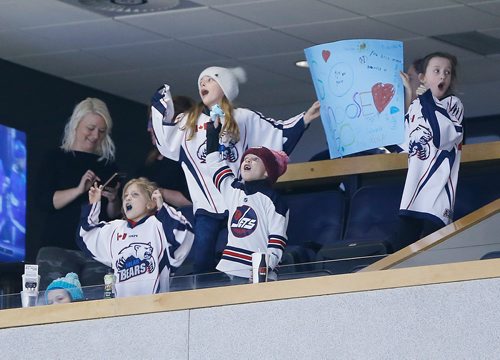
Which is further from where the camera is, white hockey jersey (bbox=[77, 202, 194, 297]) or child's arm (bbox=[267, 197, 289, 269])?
white hockey jersey (bbox=[77, 202, 194, 297])

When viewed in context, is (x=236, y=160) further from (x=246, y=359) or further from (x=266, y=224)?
(x=246, y=359)

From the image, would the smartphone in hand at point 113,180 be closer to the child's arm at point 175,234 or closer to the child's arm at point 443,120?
the child's arm at point 175,234

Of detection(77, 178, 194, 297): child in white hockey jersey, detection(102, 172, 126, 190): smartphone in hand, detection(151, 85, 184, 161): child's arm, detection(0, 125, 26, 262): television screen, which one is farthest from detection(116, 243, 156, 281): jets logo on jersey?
detection(0, 125, 26, 262): television screen

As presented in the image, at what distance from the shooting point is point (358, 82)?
8.80 meters

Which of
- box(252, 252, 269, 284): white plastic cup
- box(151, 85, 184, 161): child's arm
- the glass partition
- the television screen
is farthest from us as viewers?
the television screen

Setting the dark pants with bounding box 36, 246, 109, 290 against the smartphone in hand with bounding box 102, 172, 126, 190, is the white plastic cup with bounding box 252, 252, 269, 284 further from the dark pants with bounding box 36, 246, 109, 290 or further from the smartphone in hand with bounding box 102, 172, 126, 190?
the smartphone in hand with bounding box 102, 172, 126, 190

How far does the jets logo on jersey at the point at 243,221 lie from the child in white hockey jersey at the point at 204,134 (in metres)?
0.31

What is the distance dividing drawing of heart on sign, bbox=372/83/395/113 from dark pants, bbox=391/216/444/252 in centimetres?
65

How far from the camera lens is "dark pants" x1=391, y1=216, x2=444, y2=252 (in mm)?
8258

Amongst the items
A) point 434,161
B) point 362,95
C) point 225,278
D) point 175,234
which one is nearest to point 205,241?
point 175,234

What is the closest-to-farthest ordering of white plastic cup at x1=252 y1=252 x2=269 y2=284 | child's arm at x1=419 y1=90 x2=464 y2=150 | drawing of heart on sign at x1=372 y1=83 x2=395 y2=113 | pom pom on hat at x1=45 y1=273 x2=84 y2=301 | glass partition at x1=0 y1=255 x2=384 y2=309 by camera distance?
glass partition at x1=0 y1=255 x2=384 y2=309 → white plastic cup at x1=252 y1=252 x2=269 y2=284 → pom pom on hat at x1=45 y1=273 x2=84 y2=301 → child's arm at x1=419 y1=90 x2=464 y2=150 → drawing of heart on sign at x1=372 y1=83 x2=395 y2=113

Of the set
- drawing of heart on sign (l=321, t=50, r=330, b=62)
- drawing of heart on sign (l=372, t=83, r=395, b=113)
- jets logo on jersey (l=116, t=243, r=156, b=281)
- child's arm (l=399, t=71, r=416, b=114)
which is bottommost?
jets logo on jersey (l=116, t=243, r=156, b=281)

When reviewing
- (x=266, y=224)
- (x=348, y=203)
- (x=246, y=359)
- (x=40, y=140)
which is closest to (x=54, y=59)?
(x=40, y=140)

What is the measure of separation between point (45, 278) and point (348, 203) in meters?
2.01
